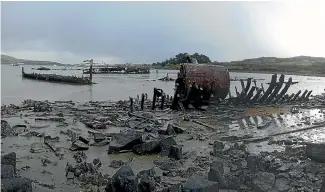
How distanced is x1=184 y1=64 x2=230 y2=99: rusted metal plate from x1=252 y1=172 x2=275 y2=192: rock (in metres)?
13.3

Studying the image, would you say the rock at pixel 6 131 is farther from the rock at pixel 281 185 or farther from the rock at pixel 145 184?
the rock at pixel 281 185

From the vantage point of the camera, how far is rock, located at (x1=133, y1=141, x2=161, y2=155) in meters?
9.91

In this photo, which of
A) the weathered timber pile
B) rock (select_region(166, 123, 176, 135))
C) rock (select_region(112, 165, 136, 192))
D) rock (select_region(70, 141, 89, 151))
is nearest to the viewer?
rock (select_region(112, 165, 136, 192))

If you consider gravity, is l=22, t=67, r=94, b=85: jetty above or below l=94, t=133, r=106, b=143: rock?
below

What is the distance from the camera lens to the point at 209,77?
20.6 metres

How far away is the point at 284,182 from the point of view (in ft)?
23.1

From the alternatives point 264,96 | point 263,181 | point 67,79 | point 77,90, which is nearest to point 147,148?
point 263,181

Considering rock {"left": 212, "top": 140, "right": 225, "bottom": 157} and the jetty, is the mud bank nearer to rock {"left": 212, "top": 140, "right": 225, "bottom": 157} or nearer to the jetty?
rock {"left": 212, "top": 140, "right": 225, "bottom": 157}

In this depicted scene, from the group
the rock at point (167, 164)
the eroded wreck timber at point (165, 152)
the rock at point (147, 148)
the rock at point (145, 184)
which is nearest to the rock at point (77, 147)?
the eroded wreck timber at point (165, 152)

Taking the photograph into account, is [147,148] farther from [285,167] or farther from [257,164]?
[285,167]

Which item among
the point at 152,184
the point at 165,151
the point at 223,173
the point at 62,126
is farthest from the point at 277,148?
the point at 62,126

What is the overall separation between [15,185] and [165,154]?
15.3ft

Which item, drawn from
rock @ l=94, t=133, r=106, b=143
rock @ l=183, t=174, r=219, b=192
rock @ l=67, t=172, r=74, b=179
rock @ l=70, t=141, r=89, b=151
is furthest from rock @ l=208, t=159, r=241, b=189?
rock @ l=94, t=133, r=106, b=143

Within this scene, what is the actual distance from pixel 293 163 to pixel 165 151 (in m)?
3.51
